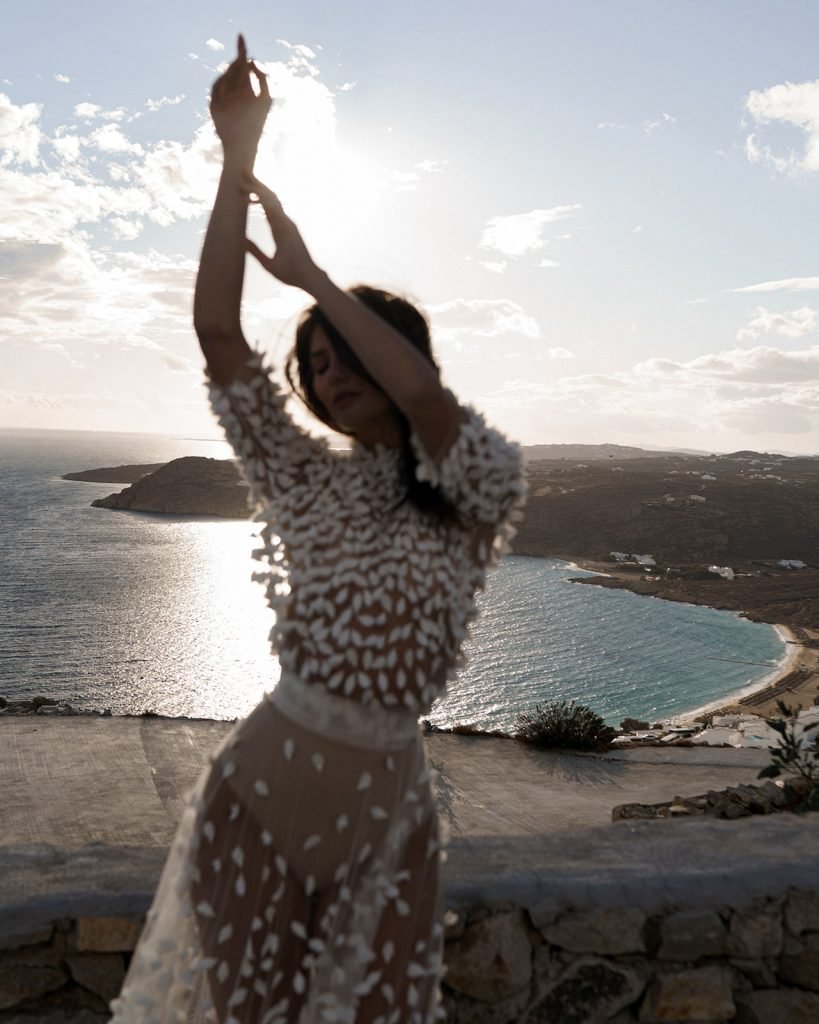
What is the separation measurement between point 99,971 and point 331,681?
1.51 metres

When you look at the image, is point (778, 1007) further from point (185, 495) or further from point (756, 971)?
point (185, 495)

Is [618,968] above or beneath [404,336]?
beneath

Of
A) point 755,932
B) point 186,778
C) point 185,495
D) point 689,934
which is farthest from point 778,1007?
point 185,495

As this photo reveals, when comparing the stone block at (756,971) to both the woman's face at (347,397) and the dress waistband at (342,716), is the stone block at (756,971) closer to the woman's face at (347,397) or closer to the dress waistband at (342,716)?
the dress waistband at (342,716)

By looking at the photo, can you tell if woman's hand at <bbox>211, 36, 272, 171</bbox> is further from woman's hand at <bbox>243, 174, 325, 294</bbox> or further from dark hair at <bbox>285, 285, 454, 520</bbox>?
dark hair at <bbox>285, 285, 454, 520</bbox>

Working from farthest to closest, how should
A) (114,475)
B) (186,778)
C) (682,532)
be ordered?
(114,475) → (682,532) → (186,778)

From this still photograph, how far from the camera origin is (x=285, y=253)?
60.6 inches

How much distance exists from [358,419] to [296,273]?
0.29m

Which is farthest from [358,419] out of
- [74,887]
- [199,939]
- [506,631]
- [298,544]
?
[506,631]

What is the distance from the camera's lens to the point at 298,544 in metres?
1.56

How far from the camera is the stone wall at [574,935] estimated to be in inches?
92.6

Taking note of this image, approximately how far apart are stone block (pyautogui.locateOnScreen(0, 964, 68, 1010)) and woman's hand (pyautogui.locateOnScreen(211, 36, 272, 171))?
84.3 inches

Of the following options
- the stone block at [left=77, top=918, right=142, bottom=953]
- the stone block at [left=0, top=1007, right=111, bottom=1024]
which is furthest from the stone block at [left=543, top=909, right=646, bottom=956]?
the stone block at [left=0, top=1007, right=111, bottom=1024]

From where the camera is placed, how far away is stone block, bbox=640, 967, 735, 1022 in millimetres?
2527
